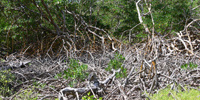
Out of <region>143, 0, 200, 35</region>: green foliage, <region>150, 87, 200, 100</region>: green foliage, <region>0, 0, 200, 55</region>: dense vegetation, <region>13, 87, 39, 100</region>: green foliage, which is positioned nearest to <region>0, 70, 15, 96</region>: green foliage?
<region>13, 87, 39, 100</region>: green foliage

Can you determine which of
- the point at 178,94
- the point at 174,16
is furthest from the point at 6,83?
the point at 174,16

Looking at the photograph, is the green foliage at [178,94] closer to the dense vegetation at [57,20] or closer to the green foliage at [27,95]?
the green foliage at [27,95]

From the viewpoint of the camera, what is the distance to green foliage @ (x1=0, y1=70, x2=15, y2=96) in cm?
271

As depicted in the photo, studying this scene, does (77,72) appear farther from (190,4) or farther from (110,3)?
(110,3)

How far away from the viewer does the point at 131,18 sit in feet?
21.9

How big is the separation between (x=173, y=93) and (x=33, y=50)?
4.15m

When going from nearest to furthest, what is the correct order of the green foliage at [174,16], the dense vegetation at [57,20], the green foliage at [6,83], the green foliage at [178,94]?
the green foliage at [178,94]
the green foliage at [6,83]
the dense vegetation at [57,20]
the green foliage at [174,16]

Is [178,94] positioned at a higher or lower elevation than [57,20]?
lower

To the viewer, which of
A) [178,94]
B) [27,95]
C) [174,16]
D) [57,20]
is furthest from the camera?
[57,20]

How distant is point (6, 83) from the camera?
2.87m

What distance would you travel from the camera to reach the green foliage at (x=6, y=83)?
271 cm

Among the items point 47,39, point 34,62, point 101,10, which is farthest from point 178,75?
point 101,10

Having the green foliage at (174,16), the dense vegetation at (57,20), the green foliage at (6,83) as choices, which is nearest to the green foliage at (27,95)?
the green foliage at (6,83)

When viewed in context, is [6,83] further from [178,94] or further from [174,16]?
[174,16]
